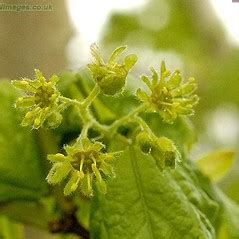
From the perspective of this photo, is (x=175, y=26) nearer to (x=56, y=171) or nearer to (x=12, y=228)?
(x=12, y=228)

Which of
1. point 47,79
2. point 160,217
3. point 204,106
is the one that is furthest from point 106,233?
point 204,106

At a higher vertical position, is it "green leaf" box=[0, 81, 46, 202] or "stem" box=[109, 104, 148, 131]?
"stem" box=[109, 104, 148, 131]

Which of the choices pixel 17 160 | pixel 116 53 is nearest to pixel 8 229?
pixel 17 160

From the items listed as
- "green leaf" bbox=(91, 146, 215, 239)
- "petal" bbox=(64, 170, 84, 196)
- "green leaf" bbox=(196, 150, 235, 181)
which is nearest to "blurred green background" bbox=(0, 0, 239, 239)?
"green leaf" bbox=(196, 150, 235, 181)

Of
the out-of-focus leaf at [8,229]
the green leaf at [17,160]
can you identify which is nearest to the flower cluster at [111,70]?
the green leaf at [17,160]

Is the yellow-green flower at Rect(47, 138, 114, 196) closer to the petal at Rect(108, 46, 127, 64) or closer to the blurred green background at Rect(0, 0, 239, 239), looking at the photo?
the petal at Rect(108, 46, 127, 64)

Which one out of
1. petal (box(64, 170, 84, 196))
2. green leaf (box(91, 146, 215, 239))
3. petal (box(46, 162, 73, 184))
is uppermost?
petal (box(46, 162, 73, 184))

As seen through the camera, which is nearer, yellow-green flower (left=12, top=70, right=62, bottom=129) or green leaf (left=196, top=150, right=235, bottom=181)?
yellow-green flower (left=12, top=70, right=62, bottom=129)
